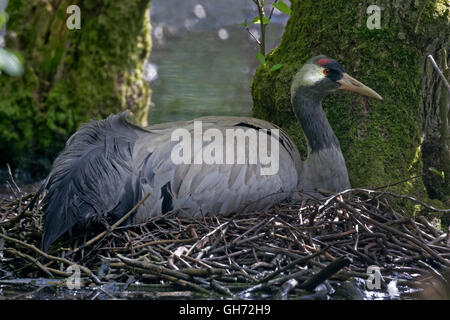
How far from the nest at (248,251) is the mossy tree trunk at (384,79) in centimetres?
76

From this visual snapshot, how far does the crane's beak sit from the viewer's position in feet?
20.2

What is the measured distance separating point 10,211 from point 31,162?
10.8 feet

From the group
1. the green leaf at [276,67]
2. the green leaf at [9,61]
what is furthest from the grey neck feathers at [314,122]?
the green leaf at [9,61]

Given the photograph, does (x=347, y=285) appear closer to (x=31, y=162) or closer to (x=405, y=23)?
(x=405, y=23)

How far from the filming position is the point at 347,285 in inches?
195

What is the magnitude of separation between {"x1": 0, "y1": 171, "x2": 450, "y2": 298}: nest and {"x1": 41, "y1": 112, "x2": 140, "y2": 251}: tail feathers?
0.17 m

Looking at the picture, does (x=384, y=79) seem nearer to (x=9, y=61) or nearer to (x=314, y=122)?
(x=314, y=122)

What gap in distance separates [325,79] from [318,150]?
60 cm

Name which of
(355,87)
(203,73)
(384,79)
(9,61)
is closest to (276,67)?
(355,87)

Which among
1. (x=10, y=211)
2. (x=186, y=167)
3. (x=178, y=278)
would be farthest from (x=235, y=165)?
(x=10, y=211)

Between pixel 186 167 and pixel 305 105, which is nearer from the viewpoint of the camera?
pixel 186 167

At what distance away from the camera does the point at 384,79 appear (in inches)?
254
